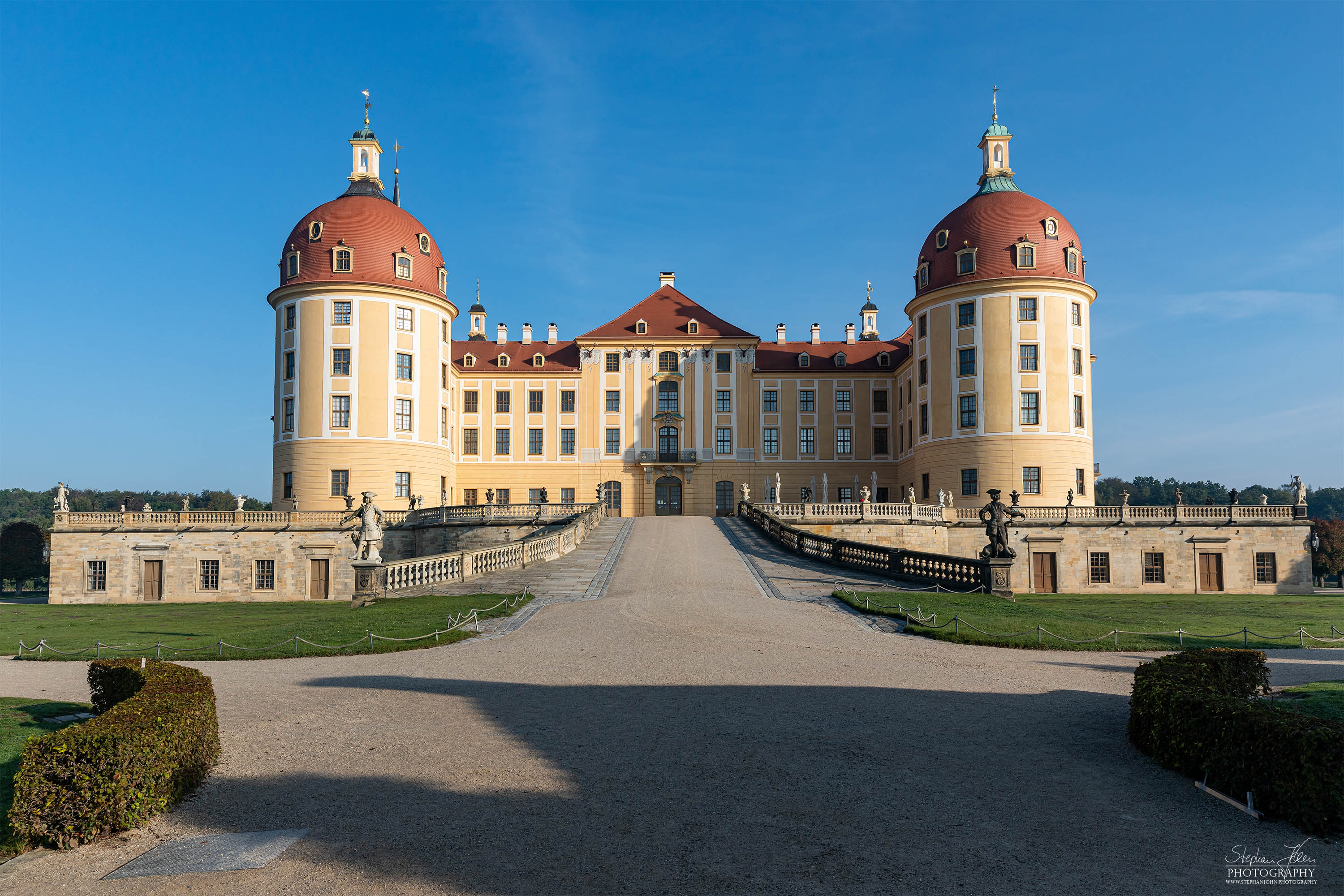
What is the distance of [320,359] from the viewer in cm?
4828

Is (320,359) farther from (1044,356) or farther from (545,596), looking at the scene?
(1044,356)

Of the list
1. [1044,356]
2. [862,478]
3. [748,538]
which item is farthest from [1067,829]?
[862,478]

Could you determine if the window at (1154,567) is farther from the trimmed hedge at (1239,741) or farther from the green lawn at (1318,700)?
the trimmed hedge at (1239,741)

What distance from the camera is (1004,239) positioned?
47.8 meters

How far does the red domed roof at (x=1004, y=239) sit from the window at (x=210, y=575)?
4321cm

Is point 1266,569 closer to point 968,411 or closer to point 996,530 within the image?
point 968,411

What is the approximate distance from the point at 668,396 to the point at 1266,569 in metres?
36.8

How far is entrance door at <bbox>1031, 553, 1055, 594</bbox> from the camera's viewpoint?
141ft

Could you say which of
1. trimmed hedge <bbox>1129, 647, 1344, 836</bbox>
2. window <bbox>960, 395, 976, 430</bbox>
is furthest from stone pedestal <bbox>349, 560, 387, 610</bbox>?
window <bbox>960, 395, 976, 430</bbox>

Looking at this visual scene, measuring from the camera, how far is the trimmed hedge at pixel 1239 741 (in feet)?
23.3

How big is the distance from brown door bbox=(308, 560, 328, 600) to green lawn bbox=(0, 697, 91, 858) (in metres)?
32.7

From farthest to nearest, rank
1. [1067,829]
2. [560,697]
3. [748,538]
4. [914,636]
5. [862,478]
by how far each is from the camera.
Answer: [862,478], [748,538], [914,636], [560,697], [1067,829]

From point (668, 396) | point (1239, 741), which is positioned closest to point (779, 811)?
point (1239, 741)

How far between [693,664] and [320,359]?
41.0m
